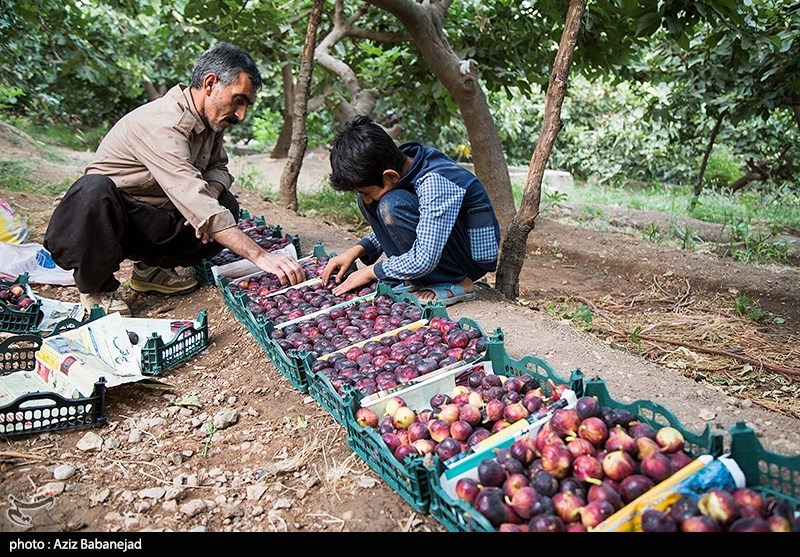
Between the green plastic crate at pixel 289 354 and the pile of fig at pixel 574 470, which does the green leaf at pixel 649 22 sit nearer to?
the green plastic crate at pixel 289 354

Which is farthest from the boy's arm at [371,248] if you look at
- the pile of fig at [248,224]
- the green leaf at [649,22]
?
the green leaf at [649,22]

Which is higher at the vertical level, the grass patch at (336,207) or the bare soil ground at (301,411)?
the bare soil ground at (301,411)

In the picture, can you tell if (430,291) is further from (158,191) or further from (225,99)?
(158,191)

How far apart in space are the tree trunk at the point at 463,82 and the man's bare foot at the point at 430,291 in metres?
2.52

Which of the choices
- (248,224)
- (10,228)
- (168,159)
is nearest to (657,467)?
(168,159)

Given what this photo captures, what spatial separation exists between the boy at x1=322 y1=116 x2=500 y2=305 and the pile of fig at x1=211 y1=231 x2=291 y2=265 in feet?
2.66

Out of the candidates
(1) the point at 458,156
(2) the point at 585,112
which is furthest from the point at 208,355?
(2) the point at 585,112

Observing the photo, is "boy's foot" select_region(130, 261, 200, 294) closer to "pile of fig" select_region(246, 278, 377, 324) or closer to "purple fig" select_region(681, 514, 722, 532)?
"pile of fig" select_region(246, 278, 377, 324)

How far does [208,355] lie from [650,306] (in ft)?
10.9

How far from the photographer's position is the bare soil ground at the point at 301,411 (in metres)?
2.02

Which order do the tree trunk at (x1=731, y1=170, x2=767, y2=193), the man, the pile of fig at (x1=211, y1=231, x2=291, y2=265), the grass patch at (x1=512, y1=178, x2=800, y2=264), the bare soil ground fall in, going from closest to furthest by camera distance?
the bare soil ground < the man < the pile of fig at (x1=211, y1=231, x2=291, y2=265) < the grass patch at (x1=512, y1=178, x2=800, y2=264) < the tree trunk at (x1=731, y1=170, x2=767, y2=193)

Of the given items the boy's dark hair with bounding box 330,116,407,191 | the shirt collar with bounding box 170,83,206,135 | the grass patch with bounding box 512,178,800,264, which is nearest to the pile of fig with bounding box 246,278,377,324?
the boy's dark hair with bounding box 330,116,407,191

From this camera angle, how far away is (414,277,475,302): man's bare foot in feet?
11.6

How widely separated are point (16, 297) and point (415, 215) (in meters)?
2.35
